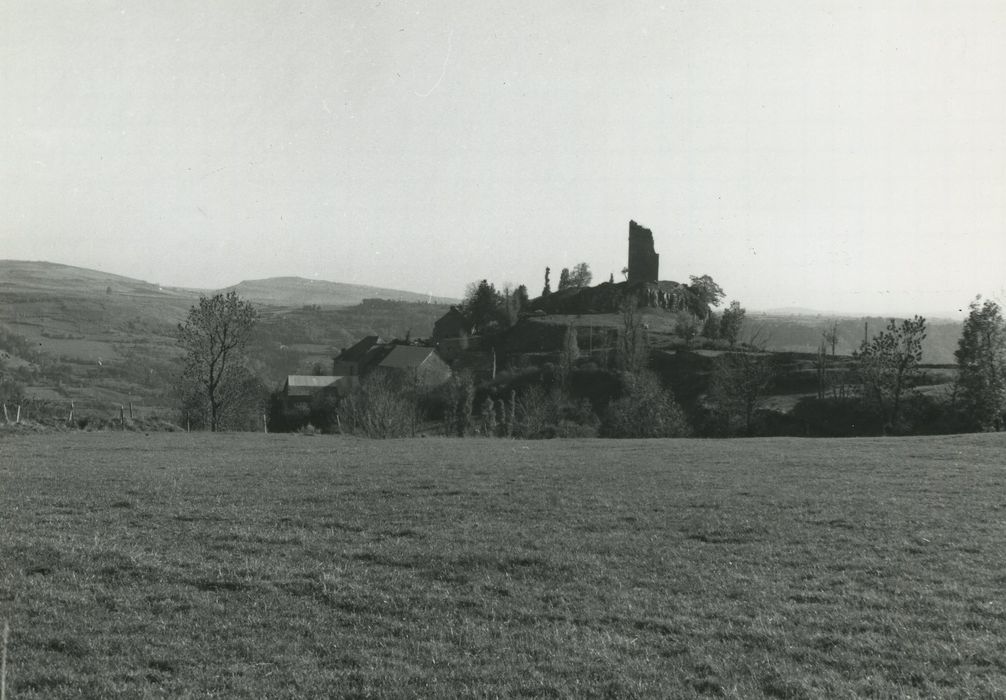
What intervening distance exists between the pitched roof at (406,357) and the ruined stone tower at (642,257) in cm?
5881

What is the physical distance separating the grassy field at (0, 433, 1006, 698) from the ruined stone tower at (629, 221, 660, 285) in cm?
14390

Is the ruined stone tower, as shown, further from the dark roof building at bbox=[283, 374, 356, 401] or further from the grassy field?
the grassy field

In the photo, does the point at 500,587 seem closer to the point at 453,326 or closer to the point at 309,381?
the point at 309,381

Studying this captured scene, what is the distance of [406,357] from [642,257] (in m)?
64.1

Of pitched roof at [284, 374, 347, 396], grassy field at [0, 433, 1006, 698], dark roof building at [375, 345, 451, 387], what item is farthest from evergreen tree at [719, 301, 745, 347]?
grassy field at [0, 433, 1006, 698]

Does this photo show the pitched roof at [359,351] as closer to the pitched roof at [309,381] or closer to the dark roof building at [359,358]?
the dark roof building at [359,358]

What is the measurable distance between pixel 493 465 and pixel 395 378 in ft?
286

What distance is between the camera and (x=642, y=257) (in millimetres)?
163875

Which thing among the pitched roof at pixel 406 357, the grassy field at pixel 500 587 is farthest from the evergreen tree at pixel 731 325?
the grassy field at pixel 500 587

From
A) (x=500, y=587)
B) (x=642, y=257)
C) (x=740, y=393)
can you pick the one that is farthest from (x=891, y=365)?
(x=642, y=257)

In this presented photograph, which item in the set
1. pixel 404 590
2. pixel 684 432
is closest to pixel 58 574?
pixel 404 590

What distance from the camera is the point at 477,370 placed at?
133000 mm

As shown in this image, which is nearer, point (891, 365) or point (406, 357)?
point (891, 365)

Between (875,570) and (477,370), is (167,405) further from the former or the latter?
(875,570)
